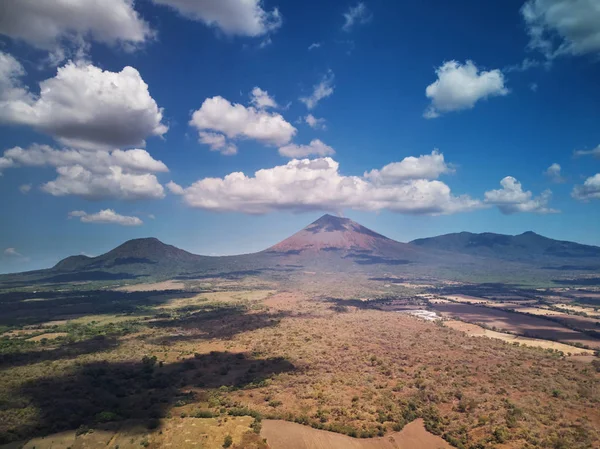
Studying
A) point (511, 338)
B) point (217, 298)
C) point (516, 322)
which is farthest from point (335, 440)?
point (217, 298)

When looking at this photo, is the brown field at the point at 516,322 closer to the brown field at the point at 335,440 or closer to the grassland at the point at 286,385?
the grassland at the point at 286,385

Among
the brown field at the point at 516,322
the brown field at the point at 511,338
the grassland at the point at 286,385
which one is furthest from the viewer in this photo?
the brown field at the point at 516,322

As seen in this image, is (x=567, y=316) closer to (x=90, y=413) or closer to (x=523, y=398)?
(x=523, y=398)

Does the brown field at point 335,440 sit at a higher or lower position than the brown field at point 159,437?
lower

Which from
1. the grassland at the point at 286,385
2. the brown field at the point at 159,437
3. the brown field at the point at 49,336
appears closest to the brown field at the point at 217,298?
the grassland at the point at 286,385

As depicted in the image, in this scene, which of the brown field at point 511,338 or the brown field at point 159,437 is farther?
the brown field at point 511,338

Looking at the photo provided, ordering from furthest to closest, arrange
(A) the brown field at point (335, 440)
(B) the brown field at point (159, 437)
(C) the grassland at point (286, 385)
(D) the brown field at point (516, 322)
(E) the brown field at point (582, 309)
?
(E) the brown field at point (582, 309)
(D) the brown field at point (516, 322)
(C) the grassland at point (286, 385)
(A) the brown field at point (335, 440)
(B) the brown field at point (159, 437)

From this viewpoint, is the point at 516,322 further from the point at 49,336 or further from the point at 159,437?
the point at 49,336
